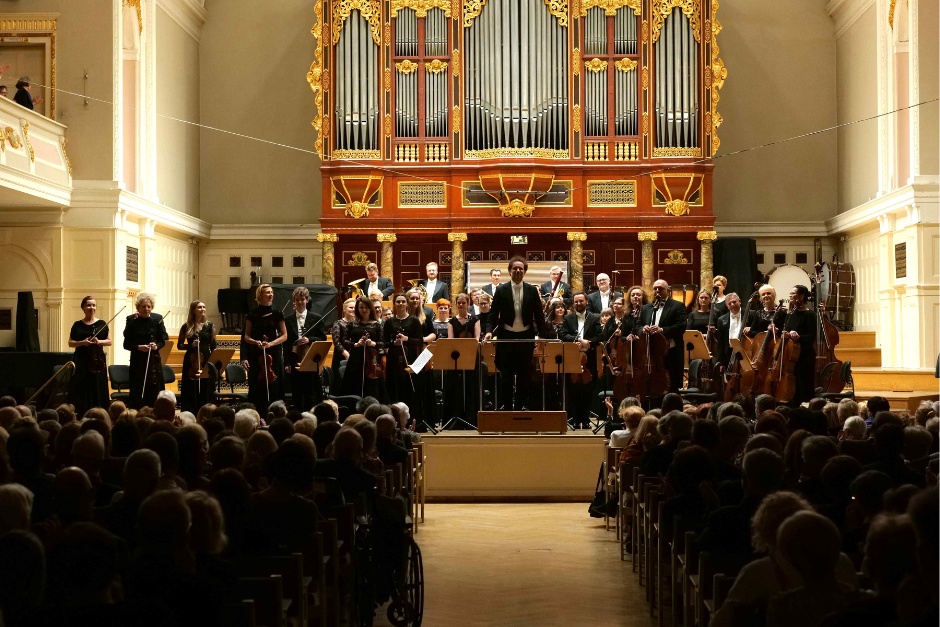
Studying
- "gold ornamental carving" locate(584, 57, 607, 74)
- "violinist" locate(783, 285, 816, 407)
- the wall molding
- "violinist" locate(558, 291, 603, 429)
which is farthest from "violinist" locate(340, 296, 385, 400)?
the wall molding

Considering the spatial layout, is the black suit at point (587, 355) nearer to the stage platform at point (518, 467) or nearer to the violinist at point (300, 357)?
the stage platform at point (518, 467)

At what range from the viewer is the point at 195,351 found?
9.97m

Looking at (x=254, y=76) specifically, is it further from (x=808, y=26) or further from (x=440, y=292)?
(x=808, y=26)

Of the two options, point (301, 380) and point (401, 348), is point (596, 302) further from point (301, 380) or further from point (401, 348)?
point (301, 380)

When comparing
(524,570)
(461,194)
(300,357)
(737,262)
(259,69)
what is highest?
(259,69)

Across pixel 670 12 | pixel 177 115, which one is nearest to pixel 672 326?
pixel 670 12

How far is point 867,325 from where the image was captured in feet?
49.5

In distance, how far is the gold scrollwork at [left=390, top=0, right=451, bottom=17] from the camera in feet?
49.3

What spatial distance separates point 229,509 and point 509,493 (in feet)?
19.1

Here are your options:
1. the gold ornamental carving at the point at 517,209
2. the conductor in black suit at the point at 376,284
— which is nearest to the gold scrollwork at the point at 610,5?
the gold ornamental carving at the point at 517,209

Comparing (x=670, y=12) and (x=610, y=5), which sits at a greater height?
(x=610, y=5)

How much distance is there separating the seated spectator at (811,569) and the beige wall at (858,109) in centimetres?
1276

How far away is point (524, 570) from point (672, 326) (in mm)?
3972

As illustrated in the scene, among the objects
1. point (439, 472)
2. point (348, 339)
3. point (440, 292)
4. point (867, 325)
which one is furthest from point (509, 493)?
point (867, 325)
